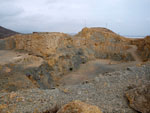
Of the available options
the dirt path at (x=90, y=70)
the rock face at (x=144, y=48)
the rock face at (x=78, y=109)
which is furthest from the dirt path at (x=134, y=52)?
the rock face at (x=78, y=109)

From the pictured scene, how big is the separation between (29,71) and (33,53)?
107 inches

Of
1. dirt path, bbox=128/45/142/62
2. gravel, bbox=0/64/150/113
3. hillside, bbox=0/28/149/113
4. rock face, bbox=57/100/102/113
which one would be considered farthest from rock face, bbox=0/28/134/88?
rock face, bbox=57/100/102/113

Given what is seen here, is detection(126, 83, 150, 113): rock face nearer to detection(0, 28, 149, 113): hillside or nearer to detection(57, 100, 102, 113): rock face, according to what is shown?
detection(0, 28, 149, 113): hillside

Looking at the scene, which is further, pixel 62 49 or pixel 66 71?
pixel 66 71

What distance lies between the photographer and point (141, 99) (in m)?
3.89

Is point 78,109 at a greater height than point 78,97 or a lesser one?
greater

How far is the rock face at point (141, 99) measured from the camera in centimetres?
373

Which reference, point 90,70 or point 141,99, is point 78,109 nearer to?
point 141,99

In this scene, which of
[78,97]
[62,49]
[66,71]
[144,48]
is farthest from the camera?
[144,48]

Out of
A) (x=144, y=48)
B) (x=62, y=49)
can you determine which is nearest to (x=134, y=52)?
(x=144, y=48)

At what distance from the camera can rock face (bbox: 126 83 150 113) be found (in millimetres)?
3727

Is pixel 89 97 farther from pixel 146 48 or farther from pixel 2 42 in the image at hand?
pixel 146 48

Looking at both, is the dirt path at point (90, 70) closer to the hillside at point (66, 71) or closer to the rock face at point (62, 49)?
the hillside at point (66, 71)

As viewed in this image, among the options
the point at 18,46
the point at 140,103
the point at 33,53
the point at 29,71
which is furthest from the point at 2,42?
the point at 140,103
